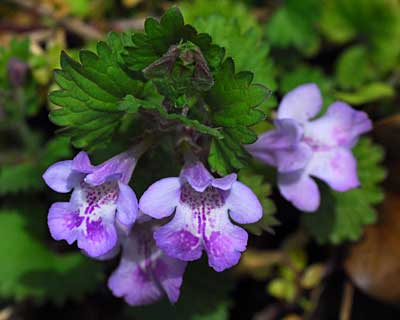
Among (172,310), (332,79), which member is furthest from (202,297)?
(332,79)

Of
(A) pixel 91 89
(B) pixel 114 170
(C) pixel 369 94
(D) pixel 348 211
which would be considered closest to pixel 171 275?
(B) pixel 114 170

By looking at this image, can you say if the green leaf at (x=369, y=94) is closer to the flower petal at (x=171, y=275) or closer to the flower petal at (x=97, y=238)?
the flower petal at (x=171, y=275)

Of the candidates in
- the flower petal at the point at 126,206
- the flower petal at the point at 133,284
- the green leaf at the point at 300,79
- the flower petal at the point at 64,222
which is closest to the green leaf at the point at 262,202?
the flower petal at the point at 133,284

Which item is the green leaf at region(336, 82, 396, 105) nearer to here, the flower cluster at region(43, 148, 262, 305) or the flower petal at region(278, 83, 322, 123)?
the flower petal at region(278, 83, 322, 123)

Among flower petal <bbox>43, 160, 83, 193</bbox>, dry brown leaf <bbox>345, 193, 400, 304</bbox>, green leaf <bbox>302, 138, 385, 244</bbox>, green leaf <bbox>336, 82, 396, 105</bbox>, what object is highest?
flower petal <bbox>43, 160, 83, 193</bbox>

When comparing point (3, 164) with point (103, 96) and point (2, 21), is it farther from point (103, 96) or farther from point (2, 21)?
point (103, 96)

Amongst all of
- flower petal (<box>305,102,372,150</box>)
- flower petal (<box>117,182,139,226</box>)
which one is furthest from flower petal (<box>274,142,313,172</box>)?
flower petal (<box>117,182,139,226</box>)

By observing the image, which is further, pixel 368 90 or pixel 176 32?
pixel 368 90
